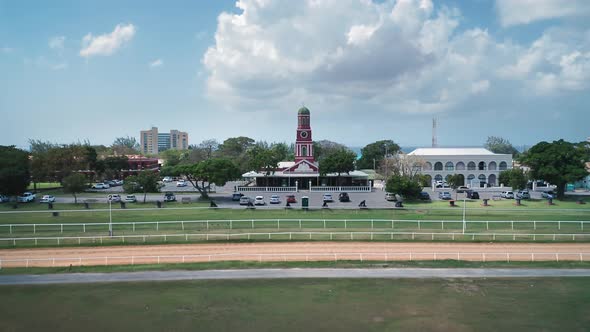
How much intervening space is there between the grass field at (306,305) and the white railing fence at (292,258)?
4.53 meters

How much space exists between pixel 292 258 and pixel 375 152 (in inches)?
3892

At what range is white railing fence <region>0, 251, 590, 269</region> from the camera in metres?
31.4

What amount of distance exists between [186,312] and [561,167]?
60348 mm

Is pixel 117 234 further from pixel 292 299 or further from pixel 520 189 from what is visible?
pixel 520 189

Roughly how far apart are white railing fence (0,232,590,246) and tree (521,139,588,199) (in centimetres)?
2873

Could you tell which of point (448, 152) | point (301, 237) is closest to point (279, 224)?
point (301, 237)

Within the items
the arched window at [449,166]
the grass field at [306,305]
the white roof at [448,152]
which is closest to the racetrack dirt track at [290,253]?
the grass field at [306,305]

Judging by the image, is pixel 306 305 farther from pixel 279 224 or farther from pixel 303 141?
pixel 303 141

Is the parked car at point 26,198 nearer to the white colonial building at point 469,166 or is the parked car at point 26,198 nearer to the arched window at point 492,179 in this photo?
the white colonial building at point 469,166

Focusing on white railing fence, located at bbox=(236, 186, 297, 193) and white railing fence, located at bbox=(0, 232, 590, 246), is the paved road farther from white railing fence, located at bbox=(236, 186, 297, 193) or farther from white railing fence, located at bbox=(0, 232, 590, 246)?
white railing fence, located at bbox=(236, 186, 297, 193)

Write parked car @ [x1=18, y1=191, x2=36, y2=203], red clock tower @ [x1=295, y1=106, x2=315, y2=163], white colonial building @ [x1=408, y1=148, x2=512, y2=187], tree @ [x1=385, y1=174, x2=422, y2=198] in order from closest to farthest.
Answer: tree @ [x1=385, y1=174, x2=422, y2=198] < parked car @ [x1=18, y1=191, x2=36, y2=203] < red clock tower @ [x1=295, y1=106, x2=315, y2=163] < white colonial building @ [x1=408, y1=148, x2=512, y2=187]

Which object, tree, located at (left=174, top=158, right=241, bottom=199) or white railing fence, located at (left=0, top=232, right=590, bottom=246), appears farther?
tree, located at (left=174, top=158, right=241, bottom=199)

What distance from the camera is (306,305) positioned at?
2345 centimetres

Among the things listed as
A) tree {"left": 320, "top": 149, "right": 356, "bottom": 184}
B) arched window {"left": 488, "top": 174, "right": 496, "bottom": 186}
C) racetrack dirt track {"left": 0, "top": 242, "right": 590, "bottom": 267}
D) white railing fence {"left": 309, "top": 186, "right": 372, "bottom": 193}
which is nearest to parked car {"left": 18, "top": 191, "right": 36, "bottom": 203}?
racetrack dirt track {"left": 0, "top": 242, "right": 590, "bottom": 267}
